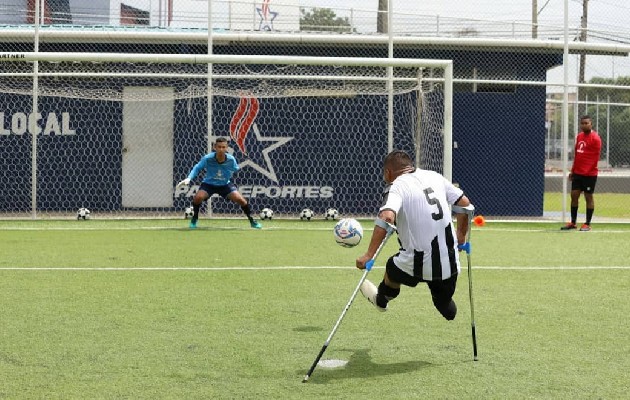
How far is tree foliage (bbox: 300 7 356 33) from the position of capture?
69.7 ft

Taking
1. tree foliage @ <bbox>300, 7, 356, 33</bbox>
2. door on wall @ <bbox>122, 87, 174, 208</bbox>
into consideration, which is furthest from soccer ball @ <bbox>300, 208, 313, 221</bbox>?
tree foliage @ <bbox>300, 7, 356, 33</bbox>

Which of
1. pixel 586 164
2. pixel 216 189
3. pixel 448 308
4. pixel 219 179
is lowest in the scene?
pixel 448 308

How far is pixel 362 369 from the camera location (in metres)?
5.89

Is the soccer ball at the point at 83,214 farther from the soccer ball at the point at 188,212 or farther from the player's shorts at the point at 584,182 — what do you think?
the player's shorts at the point at 584,182

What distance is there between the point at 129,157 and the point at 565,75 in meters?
9.49

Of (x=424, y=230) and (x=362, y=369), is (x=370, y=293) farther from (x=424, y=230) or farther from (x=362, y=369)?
(x=362, y=369)

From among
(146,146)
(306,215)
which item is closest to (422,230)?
(306,215)

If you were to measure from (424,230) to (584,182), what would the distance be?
466 inches

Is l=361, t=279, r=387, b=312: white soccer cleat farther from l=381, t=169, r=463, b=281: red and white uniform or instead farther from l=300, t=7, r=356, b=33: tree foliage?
l=300, t=7, r=356, b=33: tree foliage

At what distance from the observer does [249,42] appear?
68.6ft

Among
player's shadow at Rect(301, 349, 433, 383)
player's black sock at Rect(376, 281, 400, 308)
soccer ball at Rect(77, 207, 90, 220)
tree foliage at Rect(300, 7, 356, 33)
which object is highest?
tree foliage at Rect(300, 7, 356, 33)

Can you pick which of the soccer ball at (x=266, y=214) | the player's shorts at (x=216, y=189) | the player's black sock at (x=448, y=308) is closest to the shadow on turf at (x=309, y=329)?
the player's black sock at (x=448, y=308)

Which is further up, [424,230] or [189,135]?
[189,135]

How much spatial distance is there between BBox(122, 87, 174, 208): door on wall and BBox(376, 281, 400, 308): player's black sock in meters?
14.3
